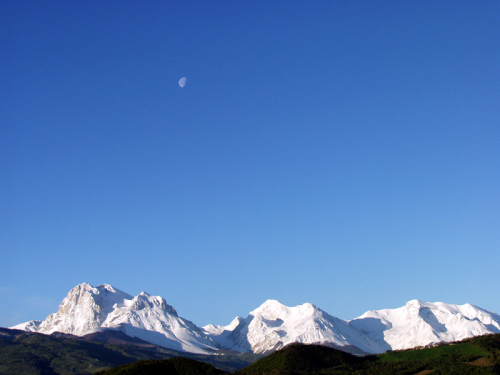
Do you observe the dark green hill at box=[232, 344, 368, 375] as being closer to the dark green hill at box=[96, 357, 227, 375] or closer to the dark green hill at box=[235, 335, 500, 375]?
the dark green hill at box=[235, 335, 500, 375]

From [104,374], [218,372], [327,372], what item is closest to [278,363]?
[327,372]

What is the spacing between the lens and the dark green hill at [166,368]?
14812 centimetres

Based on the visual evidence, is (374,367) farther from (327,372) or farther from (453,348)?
(453,348)

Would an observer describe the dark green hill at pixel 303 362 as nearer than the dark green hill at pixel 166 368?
No

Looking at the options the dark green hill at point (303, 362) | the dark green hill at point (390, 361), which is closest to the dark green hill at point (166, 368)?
the dark green hill at point (303, 362)

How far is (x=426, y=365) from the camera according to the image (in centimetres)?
17925

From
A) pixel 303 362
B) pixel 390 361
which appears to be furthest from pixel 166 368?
pixel 390 361

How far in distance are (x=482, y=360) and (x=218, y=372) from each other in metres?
94.0

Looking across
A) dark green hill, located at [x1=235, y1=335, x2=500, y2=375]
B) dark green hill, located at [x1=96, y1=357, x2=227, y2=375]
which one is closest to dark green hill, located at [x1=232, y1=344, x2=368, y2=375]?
dark green hill, located at [x1=235, y1=335, x2=500, y2=375]

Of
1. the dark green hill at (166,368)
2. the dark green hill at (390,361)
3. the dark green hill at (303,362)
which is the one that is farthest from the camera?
the dark green hill at (303,362)

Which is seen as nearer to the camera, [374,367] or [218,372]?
[218,372]

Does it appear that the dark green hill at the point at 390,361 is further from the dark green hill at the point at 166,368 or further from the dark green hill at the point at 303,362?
the dark green hill at the point at 166,368

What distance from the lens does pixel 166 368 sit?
158 metres

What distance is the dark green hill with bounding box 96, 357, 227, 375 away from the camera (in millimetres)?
148125
